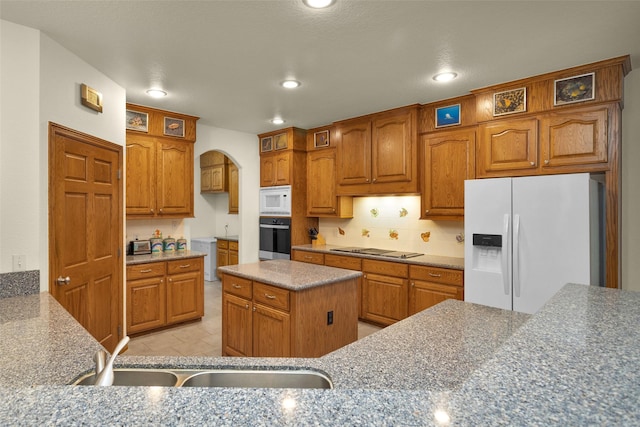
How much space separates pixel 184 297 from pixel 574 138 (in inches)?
159

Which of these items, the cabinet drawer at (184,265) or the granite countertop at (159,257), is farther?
the cabinet drawer at (184,265)

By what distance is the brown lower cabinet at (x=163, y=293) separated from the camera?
12.1 ft

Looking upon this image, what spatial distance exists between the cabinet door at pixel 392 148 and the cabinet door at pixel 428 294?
1147 millimetres

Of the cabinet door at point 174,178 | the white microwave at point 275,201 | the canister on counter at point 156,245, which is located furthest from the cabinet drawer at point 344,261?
the canister on counter at point 156,245

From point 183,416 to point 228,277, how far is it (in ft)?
8.42

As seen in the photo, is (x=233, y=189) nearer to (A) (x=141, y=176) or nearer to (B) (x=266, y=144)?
(B) (x=266, y=144)

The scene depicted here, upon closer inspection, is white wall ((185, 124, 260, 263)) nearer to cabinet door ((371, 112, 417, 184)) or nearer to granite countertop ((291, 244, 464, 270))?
granite countertop ((291, 244, 464, 270))

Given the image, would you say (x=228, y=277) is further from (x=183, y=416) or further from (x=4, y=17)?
(x=183, y=416)

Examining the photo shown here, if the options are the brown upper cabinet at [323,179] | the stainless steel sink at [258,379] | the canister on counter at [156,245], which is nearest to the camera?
the stainless steel sink at [258,379]

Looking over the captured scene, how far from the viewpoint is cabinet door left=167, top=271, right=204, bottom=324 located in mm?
3938

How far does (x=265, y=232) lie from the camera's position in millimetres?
5281

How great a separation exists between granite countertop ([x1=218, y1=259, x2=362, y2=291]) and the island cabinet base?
0.21 ft

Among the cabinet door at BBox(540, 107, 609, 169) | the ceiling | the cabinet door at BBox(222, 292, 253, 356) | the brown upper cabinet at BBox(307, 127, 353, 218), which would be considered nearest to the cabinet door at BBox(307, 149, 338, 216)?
the brown upper cabinet at BBox(307, 127, 353, 218)

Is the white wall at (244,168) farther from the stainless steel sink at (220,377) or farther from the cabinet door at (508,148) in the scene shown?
the stainless steel sink at (220,377)
